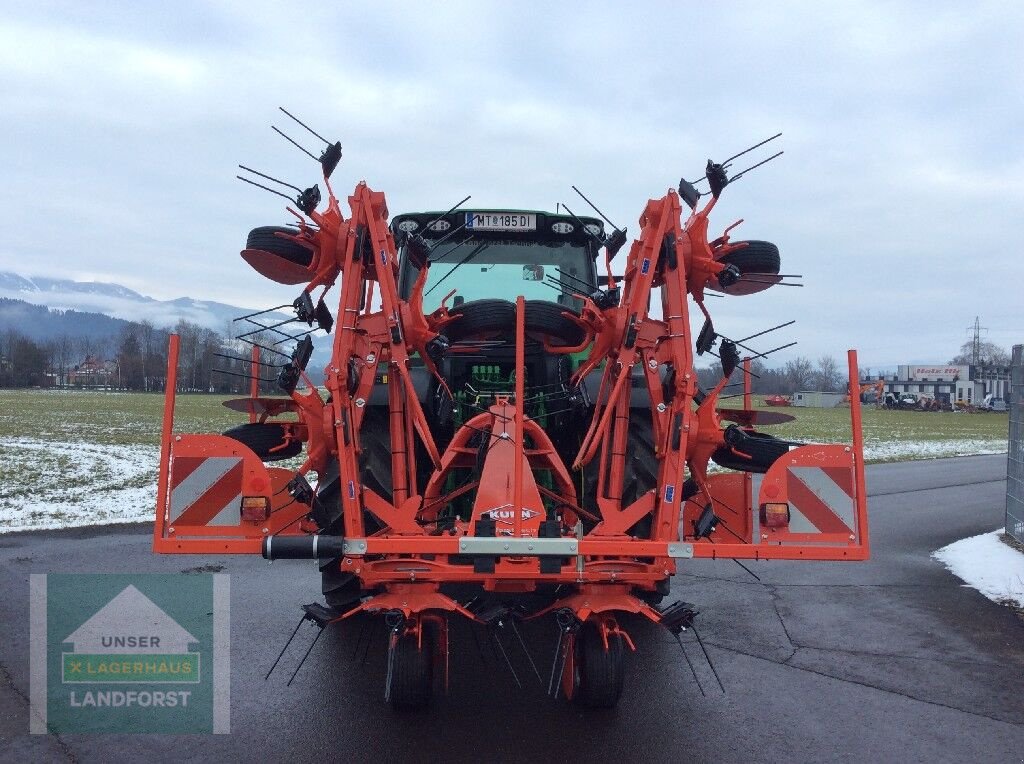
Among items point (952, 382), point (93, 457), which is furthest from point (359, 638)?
point (952, 382)

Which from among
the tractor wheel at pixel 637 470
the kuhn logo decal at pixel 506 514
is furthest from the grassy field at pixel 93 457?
the kuhn logo decal at pixel 506 514

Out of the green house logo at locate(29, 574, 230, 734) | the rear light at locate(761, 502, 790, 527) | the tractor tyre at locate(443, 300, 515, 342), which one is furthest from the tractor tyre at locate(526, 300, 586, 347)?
the green house logo at locate(29, 574, 230, 734)

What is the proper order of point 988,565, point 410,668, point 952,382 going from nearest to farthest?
point 410,668, point 988,565, point 952,382

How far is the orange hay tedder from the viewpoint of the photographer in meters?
4.00

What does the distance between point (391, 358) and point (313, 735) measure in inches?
77.9

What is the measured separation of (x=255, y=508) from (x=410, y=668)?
1.21 m

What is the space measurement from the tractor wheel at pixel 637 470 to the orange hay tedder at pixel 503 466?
0.04 feet

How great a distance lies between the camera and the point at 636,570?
13.2 feet

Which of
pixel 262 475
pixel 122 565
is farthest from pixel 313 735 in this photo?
pixel 122 565

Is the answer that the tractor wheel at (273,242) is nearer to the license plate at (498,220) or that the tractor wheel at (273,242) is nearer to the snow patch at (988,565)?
the license plate at (498,220)

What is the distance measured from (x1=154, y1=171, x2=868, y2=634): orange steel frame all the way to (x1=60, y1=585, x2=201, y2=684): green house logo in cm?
101

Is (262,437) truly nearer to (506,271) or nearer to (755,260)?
(506,271)

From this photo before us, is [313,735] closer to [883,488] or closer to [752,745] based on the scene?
[752,745]

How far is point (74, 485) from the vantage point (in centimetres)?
1273
